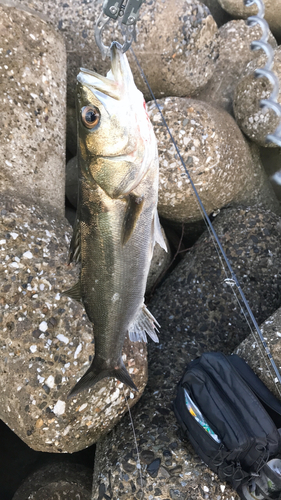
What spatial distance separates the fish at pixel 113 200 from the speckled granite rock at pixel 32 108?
1.08 meters

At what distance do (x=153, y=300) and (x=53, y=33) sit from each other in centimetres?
203

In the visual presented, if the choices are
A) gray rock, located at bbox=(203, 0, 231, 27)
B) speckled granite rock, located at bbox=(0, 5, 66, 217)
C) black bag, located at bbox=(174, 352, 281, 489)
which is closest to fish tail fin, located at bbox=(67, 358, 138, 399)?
black bag, located at bbox=(174, 352, 281, 489)

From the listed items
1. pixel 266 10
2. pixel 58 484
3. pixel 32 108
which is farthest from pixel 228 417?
pixel 266 10

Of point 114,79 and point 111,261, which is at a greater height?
point 114,79

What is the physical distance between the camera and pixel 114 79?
109cm

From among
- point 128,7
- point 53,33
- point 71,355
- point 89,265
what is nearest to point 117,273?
point 89,265

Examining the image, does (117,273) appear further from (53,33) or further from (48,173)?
(53,33)

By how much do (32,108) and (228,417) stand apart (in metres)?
2.05

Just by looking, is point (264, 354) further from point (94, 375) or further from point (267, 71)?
point (267, 71)

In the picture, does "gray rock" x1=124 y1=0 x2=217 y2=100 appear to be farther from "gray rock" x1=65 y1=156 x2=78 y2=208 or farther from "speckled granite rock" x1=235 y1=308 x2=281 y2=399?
"speckled granite rock" x1=235 y1=308 x2=281 y2=399

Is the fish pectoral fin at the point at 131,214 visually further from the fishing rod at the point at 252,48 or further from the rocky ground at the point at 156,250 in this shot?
the rocky ground at the point at 156,250

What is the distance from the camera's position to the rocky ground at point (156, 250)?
5.90 feet

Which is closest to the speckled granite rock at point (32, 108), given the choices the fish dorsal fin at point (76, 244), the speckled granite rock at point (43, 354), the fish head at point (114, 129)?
the speckled granite rock at point (43, 354)

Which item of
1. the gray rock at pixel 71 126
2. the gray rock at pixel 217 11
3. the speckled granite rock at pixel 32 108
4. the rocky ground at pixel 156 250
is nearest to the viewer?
the rocky ground at pixel 156 250
